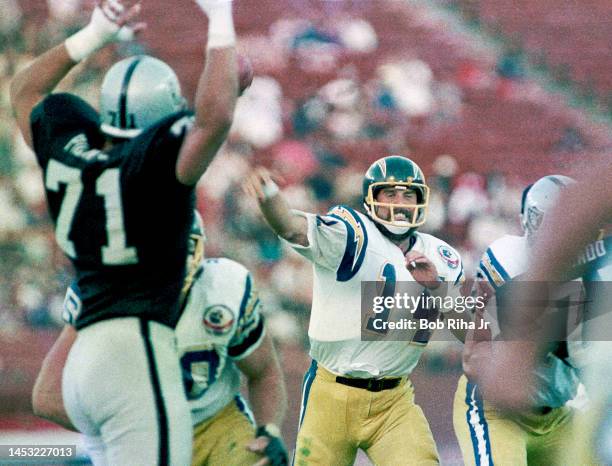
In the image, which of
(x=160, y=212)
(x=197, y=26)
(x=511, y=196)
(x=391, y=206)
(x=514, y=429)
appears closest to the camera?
(x=160, y=212)

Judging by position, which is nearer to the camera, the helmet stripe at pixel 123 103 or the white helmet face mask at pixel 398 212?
the helmet stripe at pixel 123 103

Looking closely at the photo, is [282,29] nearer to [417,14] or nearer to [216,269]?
[417,14]

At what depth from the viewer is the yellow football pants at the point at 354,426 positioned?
13.3 feet

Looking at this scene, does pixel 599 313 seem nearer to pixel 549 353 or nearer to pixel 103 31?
pixel 549 353

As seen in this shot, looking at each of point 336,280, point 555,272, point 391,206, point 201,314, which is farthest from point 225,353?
point 555,272

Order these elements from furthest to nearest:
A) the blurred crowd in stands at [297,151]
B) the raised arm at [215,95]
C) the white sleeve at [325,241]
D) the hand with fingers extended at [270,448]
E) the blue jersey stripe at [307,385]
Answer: the blurred crowd in stands at [297,151] → the blue jersey stripe at [307,385] → the white sleeve at [325,241] → the hand with fingers extended at [270,448] → the raised arm at [215,95]

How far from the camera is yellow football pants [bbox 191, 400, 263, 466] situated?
354cm

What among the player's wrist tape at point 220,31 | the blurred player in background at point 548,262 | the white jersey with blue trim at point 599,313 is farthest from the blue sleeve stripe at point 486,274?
the blurred player in background at point 548,262

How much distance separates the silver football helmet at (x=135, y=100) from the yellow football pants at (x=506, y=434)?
5.92 feet

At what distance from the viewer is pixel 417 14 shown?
378 inches

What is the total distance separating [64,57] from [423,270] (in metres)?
1.80

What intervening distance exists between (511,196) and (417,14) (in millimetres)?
2003

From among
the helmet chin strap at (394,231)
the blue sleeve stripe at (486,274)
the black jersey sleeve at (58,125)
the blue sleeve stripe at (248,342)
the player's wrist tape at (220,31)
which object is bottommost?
the blue sleeve stripe at (248,342)

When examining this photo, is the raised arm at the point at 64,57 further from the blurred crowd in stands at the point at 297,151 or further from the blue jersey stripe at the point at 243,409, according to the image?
the blurred crowd in stands at the point at 297,151
